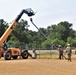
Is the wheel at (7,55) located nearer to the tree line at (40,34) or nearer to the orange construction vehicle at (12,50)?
the orange construction vehicle at (12,50)

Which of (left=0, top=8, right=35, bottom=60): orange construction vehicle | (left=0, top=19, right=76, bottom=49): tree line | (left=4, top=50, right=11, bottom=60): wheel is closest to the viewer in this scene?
(left=4, top=50, right=11, bottom=60): wheel

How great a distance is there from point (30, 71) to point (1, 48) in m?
17.0

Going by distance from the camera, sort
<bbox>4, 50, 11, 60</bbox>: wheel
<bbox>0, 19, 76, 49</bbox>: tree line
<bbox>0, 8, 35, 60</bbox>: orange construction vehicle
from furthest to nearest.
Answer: <bbox>0, 19, 76, 49</bbox>: tree line → <bbox>0, 8, 35, 60</bbox>: orange construction vehicle → <bbox>4, 50, 11, 60</bbox>: wheel

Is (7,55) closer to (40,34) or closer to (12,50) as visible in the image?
(12,50)

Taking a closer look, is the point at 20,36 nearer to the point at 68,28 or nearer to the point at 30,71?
the point at 68,28

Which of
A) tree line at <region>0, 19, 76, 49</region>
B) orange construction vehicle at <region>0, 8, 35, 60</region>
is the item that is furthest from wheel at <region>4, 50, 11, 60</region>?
tree line at <region>0, 19, 76, 49</region>

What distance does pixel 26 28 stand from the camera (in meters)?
136

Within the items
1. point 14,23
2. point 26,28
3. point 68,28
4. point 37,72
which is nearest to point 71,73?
point 37,72

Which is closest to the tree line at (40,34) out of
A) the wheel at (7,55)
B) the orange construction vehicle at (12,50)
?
the orange construction vehicle at (12,50)

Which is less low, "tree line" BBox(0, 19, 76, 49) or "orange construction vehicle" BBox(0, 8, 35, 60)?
"tree line" BBox(0, 19, 76, 49)

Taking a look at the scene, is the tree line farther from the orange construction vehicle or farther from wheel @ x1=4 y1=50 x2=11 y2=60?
wheel @ x1=4 y1=50 x2=11 y2=60

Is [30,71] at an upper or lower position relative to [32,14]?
lower

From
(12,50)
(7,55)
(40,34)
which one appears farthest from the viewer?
(40,34)

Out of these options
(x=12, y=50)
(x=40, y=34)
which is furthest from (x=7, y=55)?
(x=40, y=34)
